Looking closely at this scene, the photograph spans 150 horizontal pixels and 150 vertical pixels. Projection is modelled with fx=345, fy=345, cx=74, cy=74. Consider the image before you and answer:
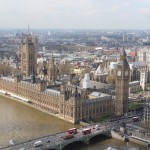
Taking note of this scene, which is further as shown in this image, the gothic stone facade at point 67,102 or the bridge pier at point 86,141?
the gothic stone facade at point 67,102

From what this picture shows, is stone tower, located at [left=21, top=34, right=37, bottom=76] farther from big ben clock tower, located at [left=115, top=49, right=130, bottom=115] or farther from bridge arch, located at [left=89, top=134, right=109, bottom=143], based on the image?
bridge arch, located at [left=89, top=134, right=109, bottom=143]

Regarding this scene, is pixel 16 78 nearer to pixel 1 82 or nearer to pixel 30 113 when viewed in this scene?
pixel 1 82

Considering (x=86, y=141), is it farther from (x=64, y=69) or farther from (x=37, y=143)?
(x=64, y=69)

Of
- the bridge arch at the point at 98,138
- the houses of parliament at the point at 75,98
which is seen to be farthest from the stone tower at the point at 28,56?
the bridge arch at the point at 98,138

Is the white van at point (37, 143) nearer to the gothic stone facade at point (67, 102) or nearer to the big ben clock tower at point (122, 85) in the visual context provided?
the gothic stone facade at point (67, 102)

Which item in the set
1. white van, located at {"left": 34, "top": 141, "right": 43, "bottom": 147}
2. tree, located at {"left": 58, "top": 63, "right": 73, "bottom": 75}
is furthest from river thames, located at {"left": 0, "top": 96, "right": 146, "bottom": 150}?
tree, located at {"left": 58, "top": 63, "right": 73, "bottom": 75}

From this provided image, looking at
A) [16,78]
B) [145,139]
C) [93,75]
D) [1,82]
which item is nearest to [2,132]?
[145,139]
